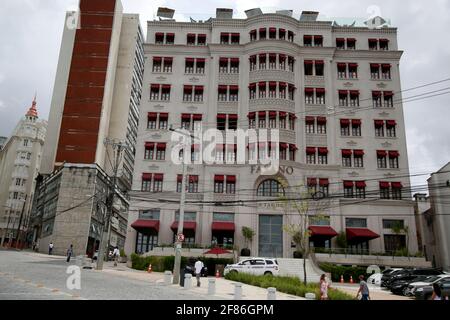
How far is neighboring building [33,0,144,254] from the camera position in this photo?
177 feet

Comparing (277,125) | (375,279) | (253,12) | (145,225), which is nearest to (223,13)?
(253,12)

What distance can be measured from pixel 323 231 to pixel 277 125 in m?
13.3

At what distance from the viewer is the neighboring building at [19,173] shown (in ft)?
307

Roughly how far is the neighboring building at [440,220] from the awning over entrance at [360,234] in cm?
816

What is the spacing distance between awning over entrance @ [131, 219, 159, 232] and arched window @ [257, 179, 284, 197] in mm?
12304

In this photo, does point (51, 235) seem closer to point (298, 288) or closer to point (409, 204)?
point (298, 288)

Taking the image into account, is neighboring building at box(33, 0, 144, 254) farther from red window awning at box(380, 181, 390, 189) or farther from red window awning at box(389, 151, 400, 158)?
red window awning at box(389, 151, 400, 158)

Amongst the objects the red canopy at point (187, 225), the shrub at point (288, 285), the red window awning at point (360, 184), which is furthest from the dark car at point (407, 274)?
the red canopy at point (187, 225)

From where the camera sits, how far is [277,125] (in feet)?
151

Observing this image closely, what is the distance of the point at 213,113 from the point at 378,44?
2365 cm

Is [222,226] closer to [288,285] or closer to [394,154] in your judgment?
[288,285]
